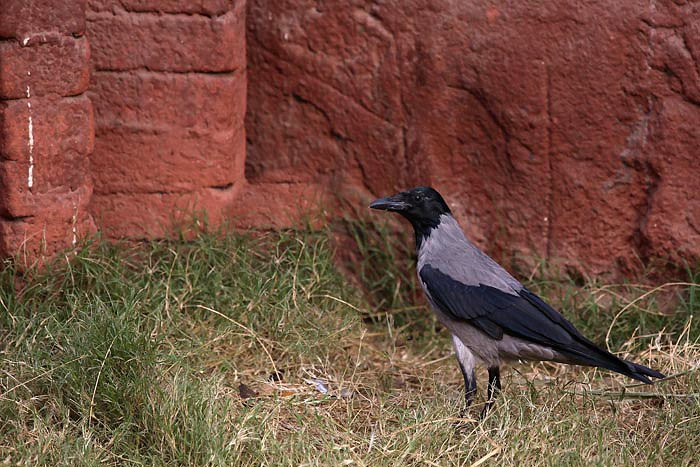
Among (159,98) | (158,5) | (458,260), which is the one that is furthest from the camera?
(159,98)

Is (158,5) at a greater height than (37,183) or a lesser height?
greater

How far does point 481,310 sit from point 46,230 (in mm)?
2141

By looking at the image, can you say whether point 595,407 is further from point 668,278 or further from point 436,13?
point 436,13

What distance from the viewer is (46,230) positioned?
4930 mm

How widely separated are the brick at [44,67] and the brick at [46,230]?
53cm

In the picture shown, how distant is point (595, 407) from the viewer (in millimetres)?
4422

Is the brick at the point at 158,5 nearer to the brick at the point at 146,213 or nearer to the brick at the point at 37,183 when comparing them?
the brick at the point at 37,183

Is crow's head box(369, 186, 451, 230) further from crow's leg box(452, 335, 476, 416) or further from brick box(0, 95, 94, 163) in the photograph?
brick box(0, 95, 94, 163)

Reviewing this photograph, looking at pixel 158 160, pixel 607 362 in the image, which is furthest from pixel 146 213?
pixel 607 362

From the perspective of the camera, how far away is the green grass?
12.5 ft

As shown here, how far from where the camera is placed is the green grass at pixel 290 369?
380 cm

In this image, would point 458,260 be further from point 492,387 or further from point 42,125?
point 42,125

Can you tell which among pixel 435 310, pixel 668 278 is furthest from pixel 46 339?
pixel 668 278

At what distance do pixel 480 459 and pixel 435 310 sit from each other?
90cm
